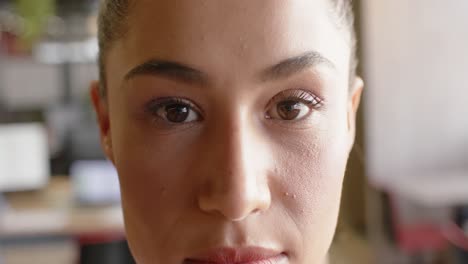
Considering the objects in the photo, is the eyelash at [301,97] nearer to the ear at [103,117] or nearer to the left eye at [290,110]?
the left eye at [290,110]

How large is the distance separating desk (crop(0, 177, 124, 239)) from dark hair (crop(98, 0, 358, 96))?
1913mm

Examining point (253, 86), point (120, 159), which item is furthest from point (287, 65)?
point (120, 159)

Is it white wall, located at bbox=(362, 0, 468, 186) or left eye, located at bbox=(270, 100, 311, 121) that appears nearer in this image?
left eye, located at bbox=(270, 100, 311, 121)

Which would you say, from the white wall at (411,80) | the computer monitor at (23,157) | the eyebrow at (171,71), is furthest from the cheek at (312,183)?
the white wall at (411,80)

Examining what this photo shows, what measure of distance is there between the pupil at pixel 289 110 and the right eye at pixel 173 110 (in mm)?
79

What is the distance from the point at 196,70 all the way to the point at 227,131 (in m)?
0.06

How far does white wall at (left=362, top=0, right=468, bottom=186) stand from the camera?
3.77m

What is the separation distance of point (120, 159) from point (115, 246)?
73.9 inches

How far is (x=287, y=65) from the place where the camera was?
0.56m

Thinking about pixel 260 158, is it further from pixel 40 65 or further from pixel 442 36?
pixel 40 65

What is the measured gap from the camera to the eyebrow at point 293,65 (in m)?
0.56

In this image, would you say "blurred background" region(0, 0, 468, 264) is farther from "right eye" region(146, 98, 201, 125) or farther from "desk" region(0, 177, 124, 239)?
"right eye" region(146, 98, 201, 125)

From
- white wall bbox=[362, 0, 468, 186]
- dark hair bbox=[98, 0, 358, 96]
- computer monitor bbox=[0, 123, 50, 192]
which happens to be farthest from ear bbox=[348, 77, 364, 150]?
white wall bbox=[362, 0, 468, 186]

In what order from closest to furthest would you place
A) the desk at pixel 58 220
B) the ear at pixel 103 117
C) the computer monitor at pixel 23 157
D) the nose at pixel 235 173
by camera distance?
the nose at pixel 235 173, the ear at pixel 103 117, the desk at pixel 58 220, the computer monitor at pixel 23 157
